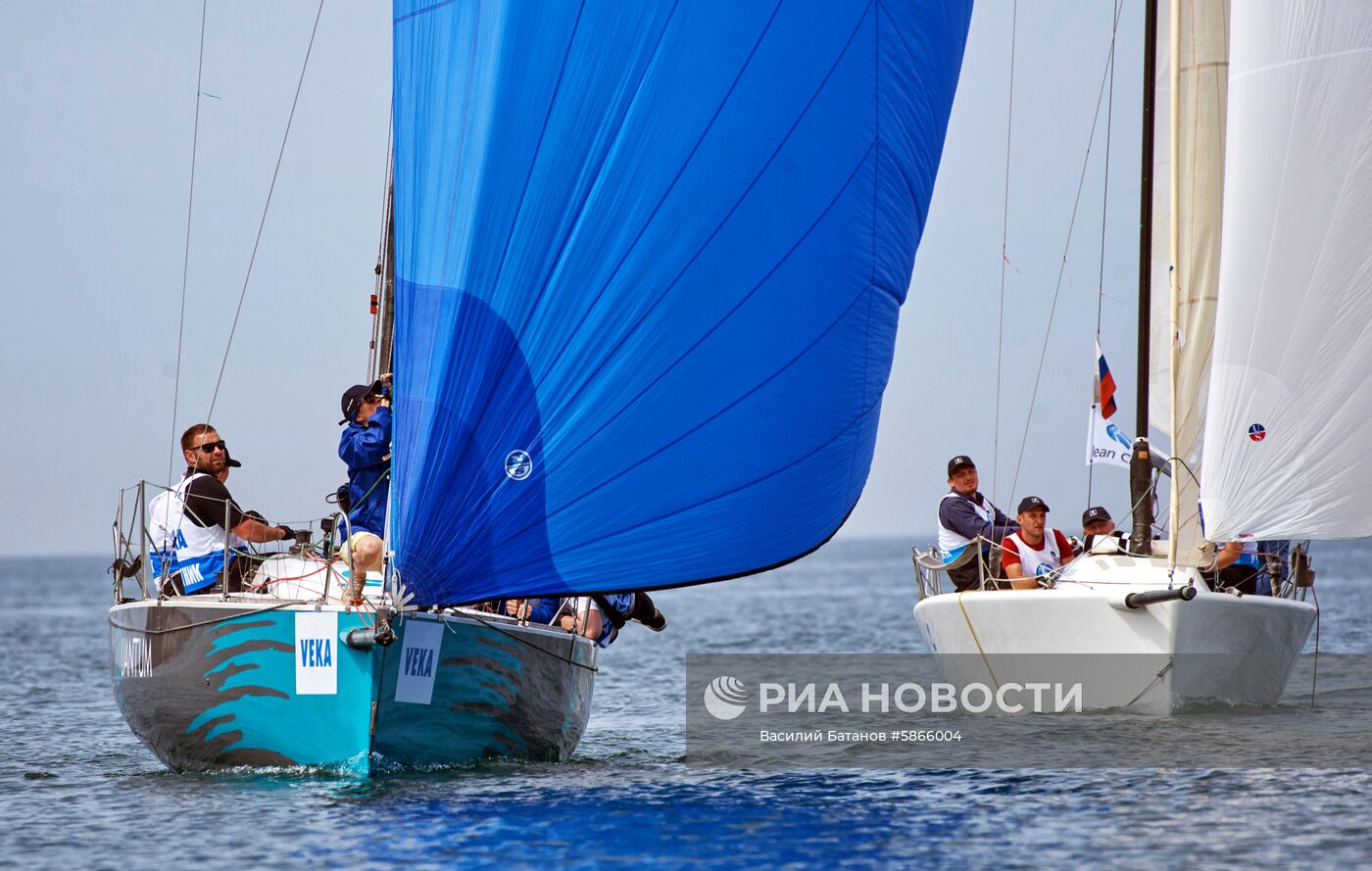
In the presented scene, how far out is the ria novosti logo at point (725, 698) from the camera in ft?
49.5

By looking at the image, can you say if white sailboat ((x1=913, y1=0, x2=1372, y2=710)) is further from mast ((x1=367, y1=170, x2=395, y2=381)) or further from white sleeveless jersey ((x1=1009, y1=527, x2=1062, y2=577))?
mast ((x1=367, y1=170, x2=395, y2=381))

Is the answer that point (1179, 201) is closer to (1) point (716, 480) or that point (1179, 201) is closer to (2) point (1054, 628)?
(2) point (1054, 628)

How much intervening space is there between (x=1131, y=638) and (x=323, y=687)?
20.4 feet

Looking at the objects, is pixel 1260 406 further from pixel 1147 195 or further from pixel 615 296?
pixel 615 296

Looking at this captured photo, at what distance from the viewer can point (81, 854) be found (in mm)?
7891

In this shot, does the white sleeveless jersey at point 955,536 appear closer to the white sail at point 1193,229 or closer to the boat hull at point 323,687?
the white sail at point 1193,229

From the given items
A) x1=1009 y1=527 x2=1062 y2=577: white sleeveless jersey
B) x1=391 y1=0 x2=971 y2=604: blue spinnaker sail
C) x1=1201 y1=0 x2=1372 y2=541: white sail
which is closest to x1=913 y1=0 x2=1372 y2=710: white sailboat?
x1=1201 y1=0 x2=1372 y2=541: white sail

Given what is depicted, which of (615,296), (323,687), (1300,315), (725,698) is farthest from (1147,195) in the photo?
(323,687)

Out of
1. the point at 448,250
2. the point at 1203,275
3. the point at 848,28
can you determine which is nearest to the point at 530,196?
the point at 448,250

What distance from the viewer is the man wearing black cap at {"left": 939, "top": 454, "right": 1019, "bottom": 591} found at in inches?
525

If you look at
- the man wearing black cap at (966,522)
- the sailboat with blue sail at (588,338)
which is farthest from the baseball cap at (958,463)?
the sailboat with blue sail at (588,338)

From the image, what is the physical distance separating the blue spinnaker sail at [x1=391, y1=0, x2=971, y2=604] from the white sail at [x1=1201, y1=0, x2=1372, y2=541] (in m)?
4.65

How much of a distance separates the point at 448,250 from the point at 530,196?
531mm

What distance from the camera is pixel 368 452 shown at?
32.8 ft
